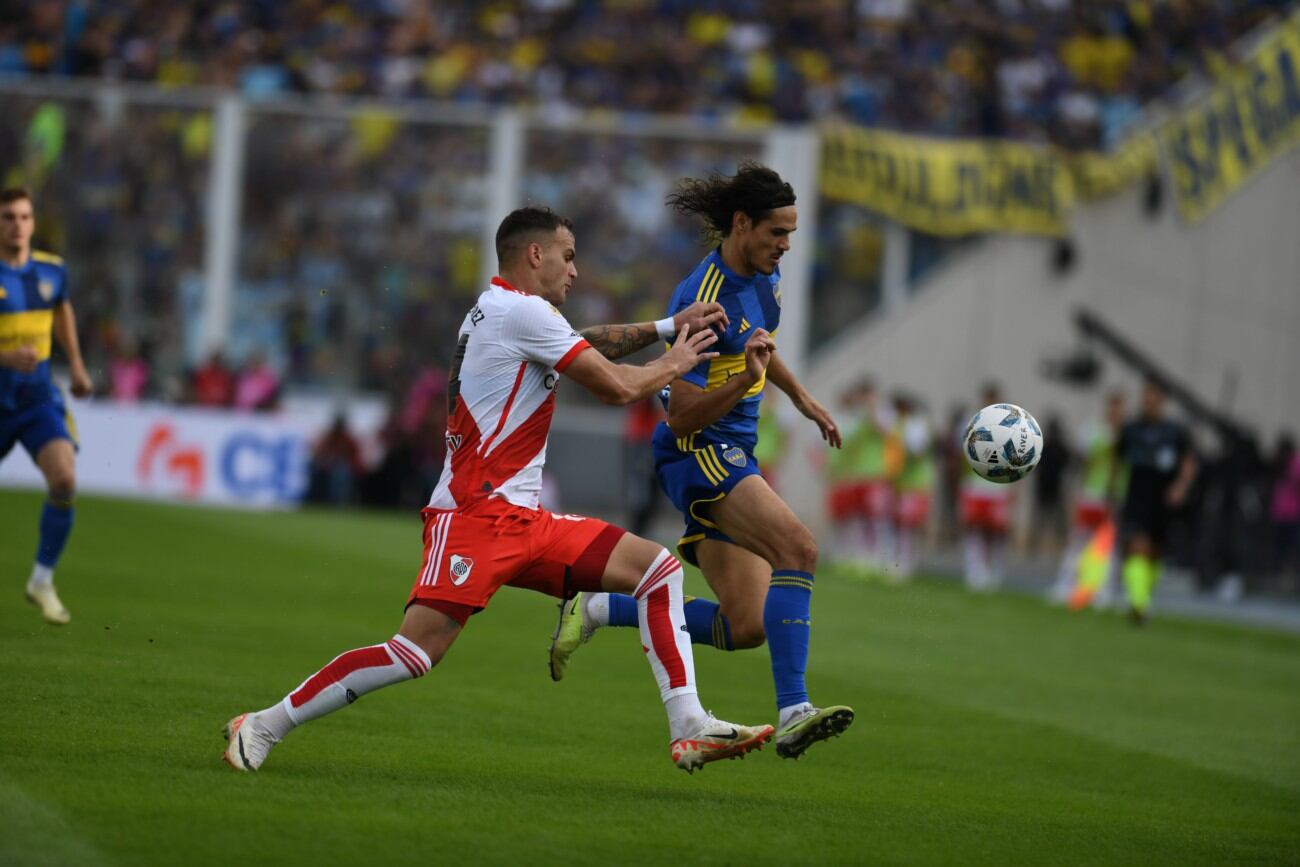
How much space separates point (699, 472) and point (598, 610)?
0.71 meters

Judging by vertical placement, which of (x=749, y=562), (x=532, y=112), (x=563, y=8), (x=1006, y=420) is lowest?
(x=749, y=562)

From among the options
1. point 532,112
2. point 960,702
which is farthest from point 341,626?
point 532,112

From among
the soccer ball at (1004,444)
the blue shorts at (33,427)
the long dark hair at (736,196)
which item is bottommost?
the blue shorts at (33,427)

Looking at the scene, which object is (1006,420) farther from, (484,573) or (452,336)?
(452,336)

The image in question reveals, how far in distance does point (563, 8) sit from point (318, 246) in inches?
257

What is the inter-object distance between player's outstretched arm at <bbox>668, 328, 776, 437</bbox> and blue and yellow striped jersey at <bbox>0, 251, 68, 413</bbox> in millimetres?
4252

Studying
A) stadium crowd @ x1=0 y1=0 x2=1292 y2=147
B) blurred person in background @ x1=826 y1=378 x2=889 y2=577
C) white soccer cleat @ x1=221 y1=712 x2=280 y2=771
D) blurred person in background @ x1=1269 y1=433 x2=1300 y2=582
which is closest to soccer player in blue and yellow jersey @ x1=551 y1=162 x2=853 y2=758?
white soccer cleat @ x1=221 y1=712 x2=280 y2=771

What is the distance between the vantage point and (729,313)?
23.8ft

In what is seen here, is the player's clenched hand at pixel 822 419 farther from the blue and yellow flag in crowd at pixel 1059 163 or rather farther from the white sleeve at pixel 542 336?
the blue and yellow flag in crowd at pixel 1059 163

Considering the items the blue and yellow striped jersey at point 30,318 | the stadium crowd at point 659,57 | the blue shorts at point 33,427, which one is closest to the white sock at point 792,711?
the blue shorts at point 33,427

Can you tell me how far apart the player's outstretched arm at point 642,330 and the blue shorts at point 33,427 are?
4.15 m

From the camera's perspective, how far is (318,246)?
77.0ft

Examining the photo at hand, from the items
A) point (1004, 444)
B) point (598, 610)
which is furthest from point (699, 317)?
point (1004, 444)

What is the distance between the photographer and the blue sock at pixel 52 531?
32.1 feet
